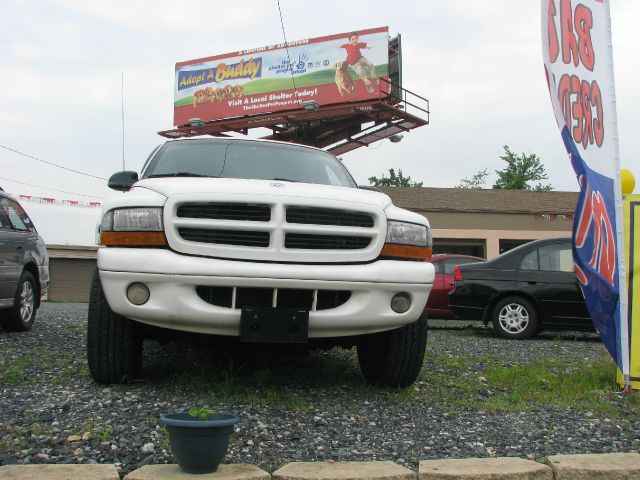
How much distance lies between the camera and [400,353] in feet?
13.4

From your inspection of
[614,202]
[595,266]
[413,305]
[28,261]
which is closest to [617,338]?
[595,266]

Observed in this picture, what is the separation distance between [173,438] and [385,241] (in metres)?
1.77

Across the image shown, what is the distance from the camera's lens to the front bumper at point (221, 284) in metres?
3.47

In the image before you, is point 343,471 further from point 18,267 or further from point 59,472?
point 18,267

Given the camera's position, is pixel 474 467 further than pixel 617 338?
No

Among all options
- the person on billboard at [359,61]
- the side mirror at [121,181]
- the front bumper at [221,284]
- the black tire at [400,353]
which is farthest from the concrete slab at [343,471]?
the person on billboard at [359,61]

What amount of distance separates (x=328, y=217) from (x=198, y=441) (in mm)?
1638

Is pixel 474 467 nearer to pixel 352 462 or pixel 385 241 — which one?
pixel 352 462

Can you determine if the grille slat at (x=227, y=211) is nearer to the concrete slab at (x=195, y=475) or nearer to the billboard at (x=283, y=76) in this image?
the concrete slab at (x=195, y=475)

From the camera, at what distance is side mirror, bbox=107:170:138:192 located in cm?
473

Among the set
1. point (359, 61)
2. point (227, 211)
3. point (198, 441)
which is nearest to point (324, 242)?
point (227, 211)

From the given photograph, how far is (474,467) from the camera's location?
2717mm

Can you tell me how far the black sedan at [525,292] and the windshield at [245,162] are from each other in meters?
4.59

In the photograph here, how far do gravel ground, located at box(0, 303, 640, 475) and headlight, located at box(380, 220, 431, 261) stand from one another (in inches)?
35.0
